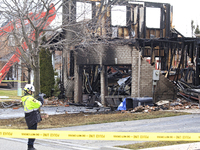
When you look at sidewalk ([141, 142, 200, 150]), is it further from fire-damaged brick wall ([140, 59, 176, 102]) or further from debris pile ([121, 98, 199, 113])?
fire-damaged brick wall ([140, 59, 176, 102])

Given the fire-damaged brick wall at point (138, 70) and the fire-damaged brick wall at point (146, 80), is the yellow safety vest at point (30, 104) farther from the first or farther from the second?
the fire-damaged brick wall at point (146, 80)

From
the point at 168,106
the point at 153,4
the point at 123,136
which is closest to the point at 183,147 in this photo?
the point at 123,136

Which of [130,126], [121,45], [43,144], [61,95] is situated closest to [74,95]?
[61,95]

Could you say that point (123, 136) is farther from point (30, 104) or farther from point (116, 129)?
point (116, 129)

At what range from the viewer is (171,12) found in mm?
19953

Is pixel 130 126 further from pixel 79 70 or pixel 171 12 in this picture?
pixel 171 12

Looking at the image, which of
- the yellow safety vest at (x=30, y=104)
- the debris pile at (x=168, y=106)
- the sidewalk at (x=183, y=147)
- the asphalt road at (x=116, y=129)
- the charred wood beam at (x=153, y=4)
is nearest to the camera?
the sidewalk at (x=183, y=147)

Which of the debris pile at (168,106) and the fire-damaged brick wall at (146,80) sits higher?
the fire-damaged brick wall at (146,80)

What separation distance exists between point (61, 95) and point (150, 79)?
715 cm

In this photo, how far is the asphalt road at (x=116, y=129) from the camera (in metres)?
7.62

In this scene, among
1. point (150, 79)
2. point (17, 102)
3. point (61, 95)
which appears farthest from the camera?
point (61, 95)

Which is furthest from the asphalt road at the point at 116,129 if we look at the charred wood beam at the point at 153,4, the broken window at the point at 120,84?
the charred wood beam at the point at 153,4

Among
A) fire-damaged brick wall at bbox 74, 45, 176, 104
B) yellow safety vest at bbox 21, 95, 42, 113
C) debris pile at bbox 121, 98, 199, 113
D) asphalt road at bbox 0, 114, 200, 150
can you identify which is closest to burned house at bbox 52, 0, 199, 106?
fire-damaged brick wall at bbox 74, 45, 176, 104

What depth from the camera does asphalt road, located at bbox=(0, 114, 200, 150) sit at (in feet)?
25.0
